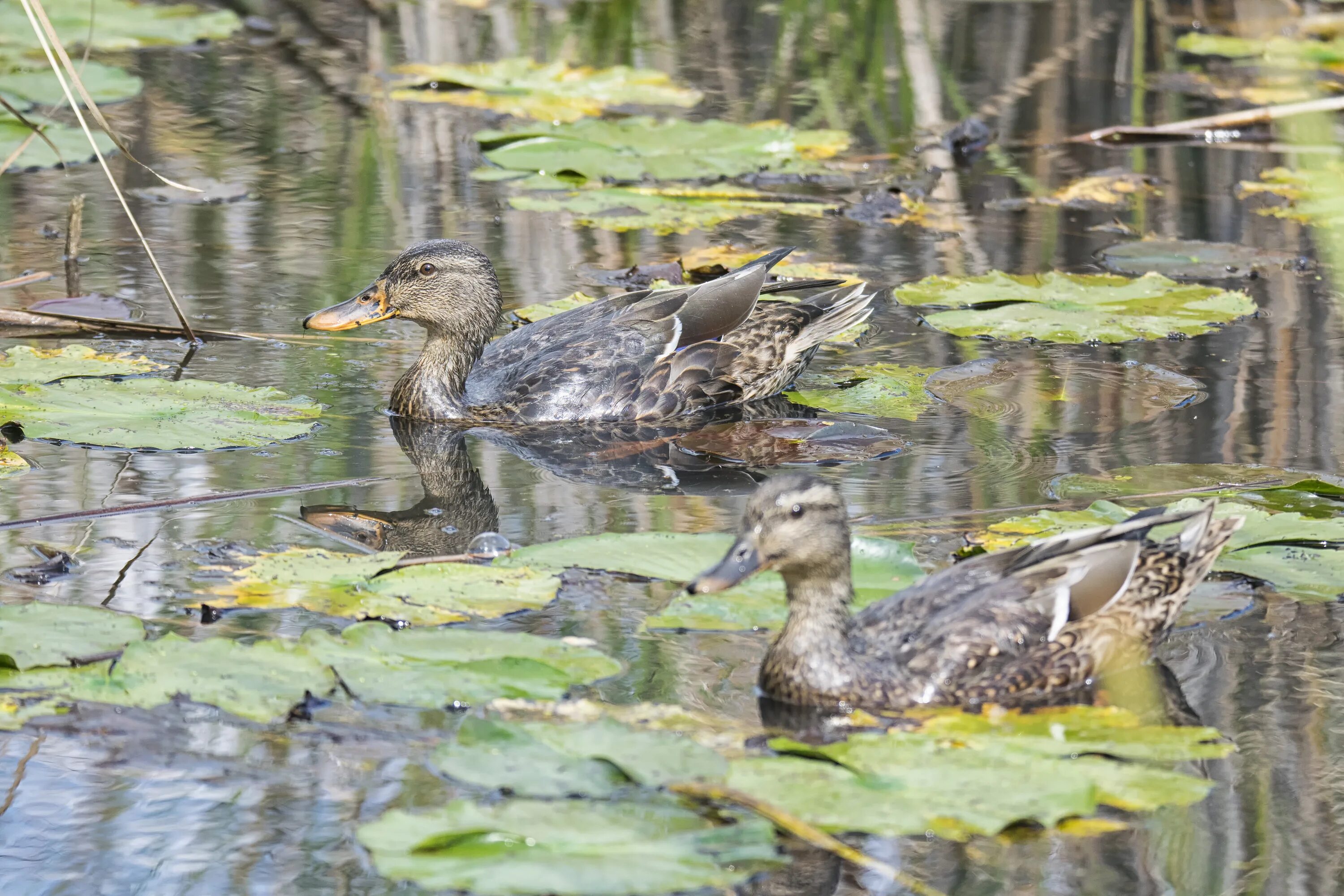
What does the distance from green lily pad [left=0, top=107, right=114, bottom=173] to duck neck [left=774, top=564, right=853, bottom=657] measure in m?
6.10

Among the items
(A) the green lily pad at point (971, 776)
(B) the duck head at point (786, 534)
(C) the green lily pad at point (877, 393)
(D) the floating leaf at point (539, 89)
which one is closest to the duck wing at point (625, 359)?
(C) the green lily pad at point (877, 393)

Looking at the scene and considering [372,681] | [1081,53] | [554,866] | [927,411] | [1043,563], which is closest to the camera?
[554,866]

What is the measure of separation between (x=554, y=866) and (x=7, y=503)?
2771 millimetres

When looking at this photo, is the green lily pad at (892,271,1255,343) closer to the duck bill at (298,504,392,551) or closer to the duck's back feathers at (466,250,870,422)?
the duck's back feathers at (466,250,870,422)

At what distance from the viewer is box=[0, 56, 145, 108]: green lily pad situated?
33.3 ft

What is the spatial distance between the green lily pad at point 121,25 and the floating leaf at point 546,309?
5192 mm

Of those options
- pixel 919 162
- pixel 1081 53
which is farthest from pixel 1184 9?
pixel 919 162

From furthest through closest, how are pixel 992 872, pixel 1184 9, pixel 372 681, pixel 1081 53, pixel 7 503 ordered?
pixel 1184 9 < pixel 1081 53 < pixel 7 503 < pixel 372 681 < pixel 992 872

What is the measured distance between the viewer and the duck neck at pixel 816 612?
4.23 m

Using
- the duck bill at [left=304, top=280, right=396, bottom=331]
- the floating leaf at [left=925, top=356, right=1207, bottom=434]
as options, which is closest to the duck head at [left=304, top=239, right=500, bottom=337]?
the duck bill at [left=304, top=280, right=396, bottom=331]

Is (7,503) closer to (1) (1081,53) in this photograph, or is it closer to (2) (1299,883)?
(2) (1299,883)

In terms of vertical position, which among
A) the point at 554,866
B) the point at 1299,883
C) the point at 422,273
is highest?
the point at 422,273

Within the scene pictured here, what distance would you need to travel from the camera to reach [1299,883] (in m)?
3.56

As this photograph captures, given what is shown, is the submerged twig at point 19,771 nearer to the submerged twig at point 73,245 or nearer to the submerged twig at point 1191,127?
the submerged twig at point 73,245
